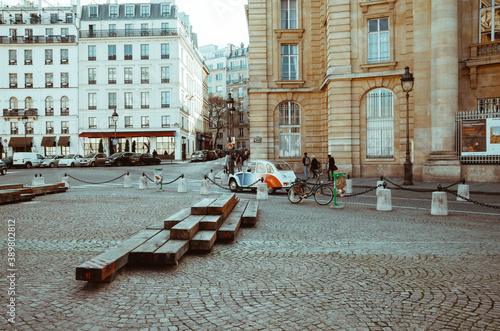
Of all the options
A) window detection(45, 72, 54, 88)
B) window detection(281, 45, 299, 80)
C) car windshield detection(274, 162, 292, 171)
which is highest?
window detection(45, 72, 54, 88)

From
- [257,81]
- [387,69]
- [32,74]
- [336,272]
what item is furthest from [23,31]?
[336,272]

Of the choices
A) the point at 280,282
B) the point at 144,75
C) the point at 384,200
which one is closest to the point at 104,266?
the point at 280,282

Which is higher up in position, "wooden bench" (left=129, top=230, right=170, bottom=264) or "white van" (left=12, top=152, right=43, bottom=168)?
"white van" (left=12, top=152, right=43, bottom=168)

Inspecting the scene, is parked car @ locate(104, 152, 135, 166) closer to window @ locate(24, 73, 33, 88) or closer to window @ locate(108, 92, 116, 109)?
window @ locate(108, 92, 116, 109)

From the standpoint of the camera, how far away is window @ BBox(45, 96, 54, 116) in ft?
222

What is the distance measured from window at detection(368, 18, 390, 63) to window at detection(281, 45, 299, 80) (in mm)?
6303

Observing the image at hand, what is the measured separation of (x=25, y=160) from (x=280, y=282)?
49.4m

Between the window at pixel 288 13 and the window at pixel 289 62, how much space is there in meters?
1.67

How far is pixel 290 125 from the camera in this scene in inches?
1318

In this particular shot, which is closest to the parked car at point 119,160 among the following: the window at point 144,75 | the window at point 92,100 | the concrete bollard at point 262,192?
the window at point 144,75

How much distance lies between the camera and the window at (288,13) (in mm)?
33656

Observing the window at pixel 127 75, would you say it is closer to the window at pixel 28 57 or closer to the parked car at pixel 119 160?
the window at pixel 28 57

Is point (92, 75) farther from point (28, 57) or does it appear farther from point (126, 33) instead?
point (28, 57)

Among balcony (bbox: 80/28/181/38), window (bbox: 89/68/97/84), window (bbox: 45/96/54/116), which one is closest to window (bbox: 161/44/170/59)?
balcony (bbox: 80/28/181/38)
